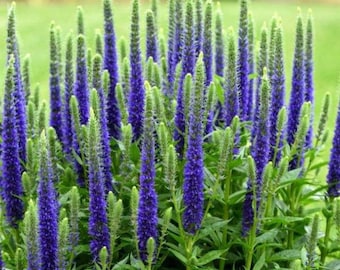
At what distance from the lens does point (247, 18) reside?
4.22m

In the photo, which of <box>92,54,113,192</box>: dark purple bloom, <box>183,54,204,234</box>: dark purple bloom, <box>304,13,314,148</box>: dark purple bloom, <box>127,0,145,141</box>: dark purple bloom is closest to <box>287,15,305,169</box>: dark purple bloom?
<box>304,13,314,148</box>: dark purple bloom

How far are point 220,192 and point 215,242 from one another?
0.27 m

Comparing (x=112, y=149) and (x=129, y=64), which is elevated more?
(x=129, y=64)

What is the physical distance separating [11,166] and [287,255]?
1.59 m

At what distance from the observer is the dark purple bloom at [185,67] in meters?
3.90

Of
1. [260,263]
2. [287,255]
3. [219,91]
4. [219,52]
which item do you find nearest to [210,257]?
[260,263]

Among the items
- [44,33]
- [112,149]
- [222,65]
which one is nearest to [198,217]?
[112,149]

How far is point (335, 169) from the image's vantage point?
4.23 metres

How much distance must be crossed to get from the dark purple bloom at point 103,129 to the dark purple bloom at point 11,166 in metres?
0.45

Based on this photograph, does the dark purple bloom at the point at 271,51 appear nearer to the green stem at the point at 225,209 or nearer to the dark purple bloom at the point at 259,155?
the dark purple bloom at the point at 259,155

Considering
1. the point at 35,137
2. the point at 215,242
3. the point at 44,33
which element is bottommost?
the point at 215,242

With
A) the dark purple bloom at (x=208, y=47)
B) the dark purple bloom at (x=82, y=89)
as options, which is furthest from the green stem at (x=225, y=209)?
the dark purple bloom at (x=82, y=89)

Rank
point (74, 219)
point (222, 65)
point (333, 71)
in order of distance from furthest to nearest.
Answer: point (333, 71), point (222, 65), point (74, 219)

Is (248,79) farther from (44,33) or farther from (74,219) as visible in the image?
(44,33)
